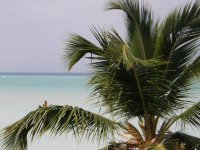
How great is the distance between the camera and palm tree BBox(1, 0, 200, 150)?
380 cm

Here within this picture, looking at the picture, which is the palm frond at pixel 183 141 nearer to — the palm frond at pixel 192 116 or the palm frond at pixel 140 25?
the palm frond at pixel 192 116

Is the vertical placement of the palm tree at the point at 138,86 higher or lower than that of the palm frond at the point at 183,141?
higher

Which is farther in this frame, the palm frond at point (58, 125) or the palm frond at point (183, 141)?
the palm frond at point (183, 141)

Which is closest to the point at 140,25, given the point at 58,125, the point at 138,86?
the point at 138,86

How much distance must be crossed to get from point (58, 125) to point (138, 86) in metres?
0.81

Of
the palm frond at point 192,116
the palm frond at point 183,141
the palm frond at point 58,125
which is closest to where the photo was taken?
the palm frond at point 58,125

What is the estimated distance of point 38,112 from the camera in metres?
3.82

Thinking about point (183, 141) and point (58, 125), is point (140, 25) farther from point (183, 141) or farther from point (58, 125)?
point (58, 125)

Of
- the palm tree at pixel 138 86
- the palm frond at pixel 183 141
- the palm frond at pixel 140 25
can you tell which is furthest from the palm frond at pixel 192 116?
the palm frond at pixel 140 25

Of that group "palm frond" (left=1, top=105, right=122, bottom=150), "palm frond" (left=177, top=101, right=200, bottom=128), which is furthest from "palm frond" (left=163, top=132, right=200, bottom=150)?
"palm frond" (left=1, top=105, right=122, bottom=150)

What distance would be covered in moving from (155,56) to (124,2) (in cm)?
64

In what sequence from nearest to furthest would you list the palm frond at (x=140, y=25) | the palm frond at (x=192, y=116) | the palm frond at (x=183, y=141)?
1. the palm frond at (x=192, y=116)
2. the palm frond at (x=183, y=141)
3. the palm frond at (x=140, y=25)

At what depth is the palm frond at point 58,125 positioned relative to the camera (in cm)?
374

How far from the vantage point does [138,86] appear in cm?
407
